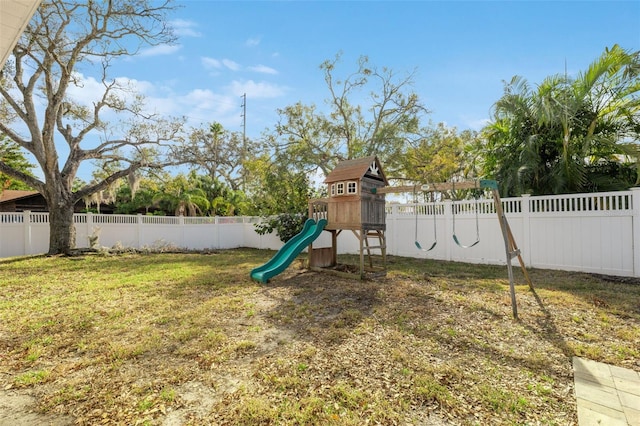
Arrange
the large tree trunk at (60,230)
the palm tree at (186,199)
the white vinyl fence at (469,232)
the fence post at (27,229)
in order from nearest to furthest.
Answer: the white vinyl fence at (469,232) → the large tree trunk at (60,230) → the fence post at (27,229) → the palm tree at (186,199)

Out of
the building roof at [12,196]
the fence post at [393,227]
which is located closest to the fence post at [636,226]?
the fence post at [393,227]

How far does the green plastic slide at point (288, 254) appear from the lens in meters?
6.17

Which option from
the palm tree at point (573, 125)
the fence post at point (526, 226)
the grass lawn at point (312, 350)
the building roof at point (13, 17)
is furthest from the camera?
the fence post at point (526, 226)

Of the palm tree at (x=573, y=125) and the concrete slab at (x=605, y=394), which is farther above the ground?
the palm tree at (x=573, y=125)

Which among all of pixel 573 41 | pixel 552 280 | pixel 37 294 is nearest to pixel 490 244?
pixel 552 280

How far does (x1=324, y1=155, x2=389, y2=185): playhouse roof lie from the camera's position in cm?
638

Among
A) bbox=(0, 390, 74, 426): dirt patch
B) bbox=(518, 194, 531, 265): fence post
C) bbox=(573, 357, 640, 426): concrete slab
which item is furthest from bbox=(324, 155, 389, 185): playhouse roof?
bbox=(0, 390, 74, 426): dirt patch

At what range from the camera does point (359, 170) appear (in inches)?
252

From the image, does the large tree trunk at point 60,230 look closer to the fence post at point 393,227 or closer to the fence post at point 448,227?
the fence post at point 393,227

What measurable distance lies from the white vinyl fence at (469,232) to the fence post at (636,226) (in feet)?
0.04

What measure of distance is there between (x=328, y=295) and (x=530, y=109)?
7113 millimetres

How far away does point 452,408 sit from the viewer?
7.04ft

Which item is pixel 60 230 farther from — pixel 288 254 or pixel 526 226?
pixel 526 226

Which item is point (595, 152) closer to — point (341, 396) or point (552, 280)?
point (552, 280)
